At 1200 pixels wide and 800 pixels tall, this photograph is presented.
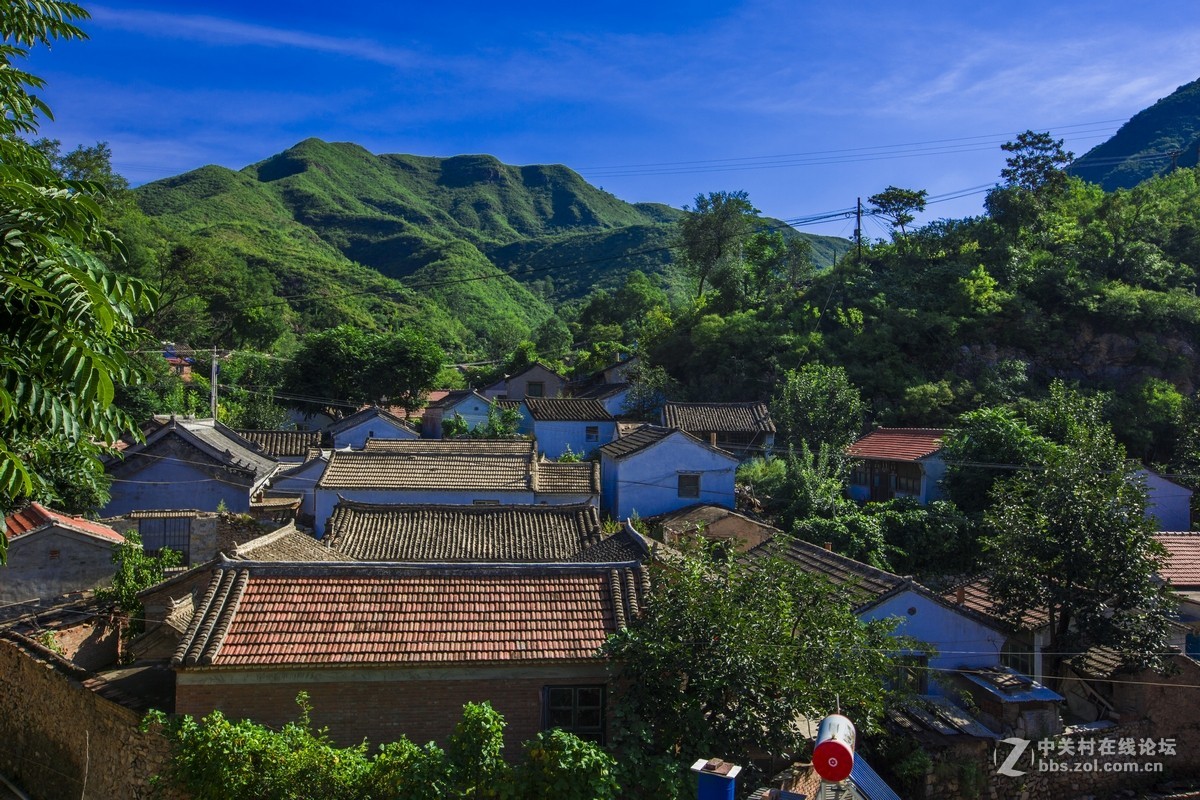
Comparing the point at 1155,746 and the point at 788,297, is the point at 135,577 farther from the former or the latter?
the point at 788,297

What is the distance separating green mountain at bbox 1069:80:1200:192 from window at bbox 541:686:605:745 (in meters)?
85.9

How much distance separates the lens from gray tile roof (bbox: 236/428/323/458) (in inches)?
1175

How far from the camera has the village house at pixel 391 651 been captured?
8828 millimetres

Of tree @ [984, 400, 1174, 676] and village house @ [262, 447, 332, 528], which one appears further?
village house @ [262, 447, 332, 528]

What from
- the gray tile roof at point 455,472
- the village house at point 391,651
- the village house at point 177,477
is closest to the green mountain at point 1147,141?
the gray tile roof at point 455,472

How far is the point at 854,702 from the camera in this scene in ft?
29.9

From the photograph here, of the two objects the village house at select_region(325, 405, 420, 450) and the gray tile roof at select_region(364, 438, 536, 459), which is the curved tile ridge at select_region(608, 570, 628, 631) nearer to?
the gray tile roof at select_region(364, 438, 536, 459)

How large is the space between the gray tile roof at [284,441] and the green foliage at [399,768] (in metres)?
23.2

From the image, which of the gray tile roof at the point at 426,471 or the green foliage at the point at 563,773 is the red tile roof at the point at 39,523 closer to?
the gray tile roof at the point at 426,471

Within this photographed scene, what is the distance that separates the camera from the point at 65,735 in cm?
1000

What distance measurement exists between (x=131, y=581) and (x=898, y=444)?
74.9 feet

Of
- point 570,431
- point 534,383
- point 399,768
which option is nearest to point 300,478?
point 570,431

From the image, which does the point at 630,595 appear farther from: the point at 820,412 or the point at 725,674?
the point at 820,412

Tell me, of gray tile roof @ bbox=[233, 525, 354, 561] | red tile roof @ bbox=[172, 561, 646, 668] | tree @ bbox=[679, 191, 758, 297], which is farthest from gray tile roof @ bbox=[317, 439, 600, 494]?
tree @ bbox=[679, 191, 758, 297]
